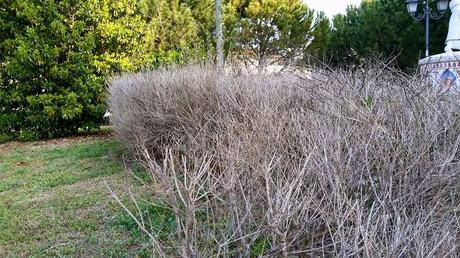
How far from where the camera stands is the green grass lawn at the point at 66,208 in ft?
10.6

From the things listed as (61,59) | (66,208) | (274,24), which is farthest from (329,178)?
(274,24)

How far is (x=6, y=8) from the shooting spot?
9.86 m

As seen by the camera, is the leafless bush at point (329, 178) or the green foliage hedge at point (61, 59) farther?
the green foliage hedge at point (61, 59)

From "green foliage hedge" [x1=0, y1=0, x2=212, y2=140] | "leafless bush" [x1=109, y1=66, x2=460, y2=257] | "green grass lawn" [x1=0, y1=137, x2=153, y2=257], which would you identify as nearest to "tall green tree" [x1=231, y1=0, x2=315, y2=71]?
"green foliage hedge" [x1=0, y1=0, x2=212, y2=140]

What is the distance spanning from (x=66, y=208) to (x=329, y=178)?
311cm

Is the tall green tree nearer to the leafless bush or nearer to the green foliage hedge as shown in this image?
the green foliage hedge

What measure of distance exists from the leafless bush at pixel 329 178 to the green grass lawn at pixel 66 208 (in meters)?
0.53

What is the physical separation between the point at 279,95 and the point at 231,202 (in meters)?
2.61

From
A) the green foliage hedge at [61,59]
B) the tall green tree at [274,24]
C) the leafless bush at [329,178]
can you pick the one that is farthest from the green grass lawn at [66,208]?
→ the tall green tree at [274,24]

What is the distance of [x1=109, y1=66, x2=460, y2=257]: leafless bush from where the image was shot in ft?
5.43

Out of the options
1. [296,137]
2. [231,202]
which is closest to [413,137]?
[296,137]

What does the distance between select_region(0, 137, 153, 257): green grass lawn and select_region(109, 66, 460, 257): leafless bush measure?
53 cm

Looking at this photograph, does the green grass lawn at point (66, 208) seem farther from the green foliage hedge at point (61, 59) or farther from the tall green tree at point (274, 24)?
the tall green tree at point (274, 24)

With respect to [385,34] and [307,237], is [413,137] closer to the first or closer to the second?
[307,237]
